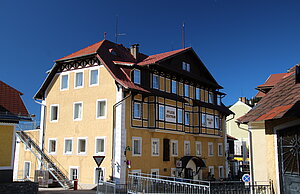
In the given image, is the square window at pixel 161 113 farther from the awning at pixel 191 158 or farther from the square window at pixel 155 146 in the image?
the awning at pixel 191 158

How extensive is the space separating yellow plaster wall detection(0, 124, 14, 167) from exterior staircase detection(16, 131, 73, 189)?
8.74 meters

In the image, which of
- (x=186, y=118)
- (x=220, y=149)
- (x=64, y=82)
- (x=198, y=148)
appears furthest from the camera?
(x=220, y=149)

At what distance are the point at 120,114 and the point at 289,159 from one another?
17.3 m

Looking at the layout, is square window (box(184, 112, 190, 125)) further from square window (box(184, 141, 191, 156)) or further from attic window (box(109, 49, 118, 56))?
attic window (box(109, 49, 118, 56))

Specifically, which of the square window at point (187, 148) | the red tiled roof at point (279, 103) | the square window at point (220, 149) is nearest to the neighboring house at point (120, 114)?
the square window at point (187, 148)

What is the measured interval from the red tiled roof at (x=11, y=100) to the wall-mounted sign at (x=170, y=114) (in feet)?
44.6

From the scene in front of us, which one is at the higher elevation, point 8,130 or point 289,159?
point 8,130

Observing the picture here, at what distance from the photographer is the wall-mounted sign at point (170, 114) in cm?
3105

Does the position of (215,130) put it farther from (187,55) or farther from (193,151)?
(187,55)

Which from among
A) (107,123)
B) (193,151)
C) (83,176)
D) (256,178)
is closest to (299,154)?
(256,178)

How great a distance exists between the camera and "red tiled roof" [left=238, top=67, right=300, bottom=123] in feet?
32.2

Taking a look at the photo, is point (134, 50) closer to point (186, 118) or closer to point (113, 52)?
point (113, 52)

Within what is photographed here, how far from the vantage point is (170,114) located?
31.5 metres

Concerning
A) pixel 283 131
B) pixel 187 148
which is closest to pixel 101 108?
pixel 187 148
